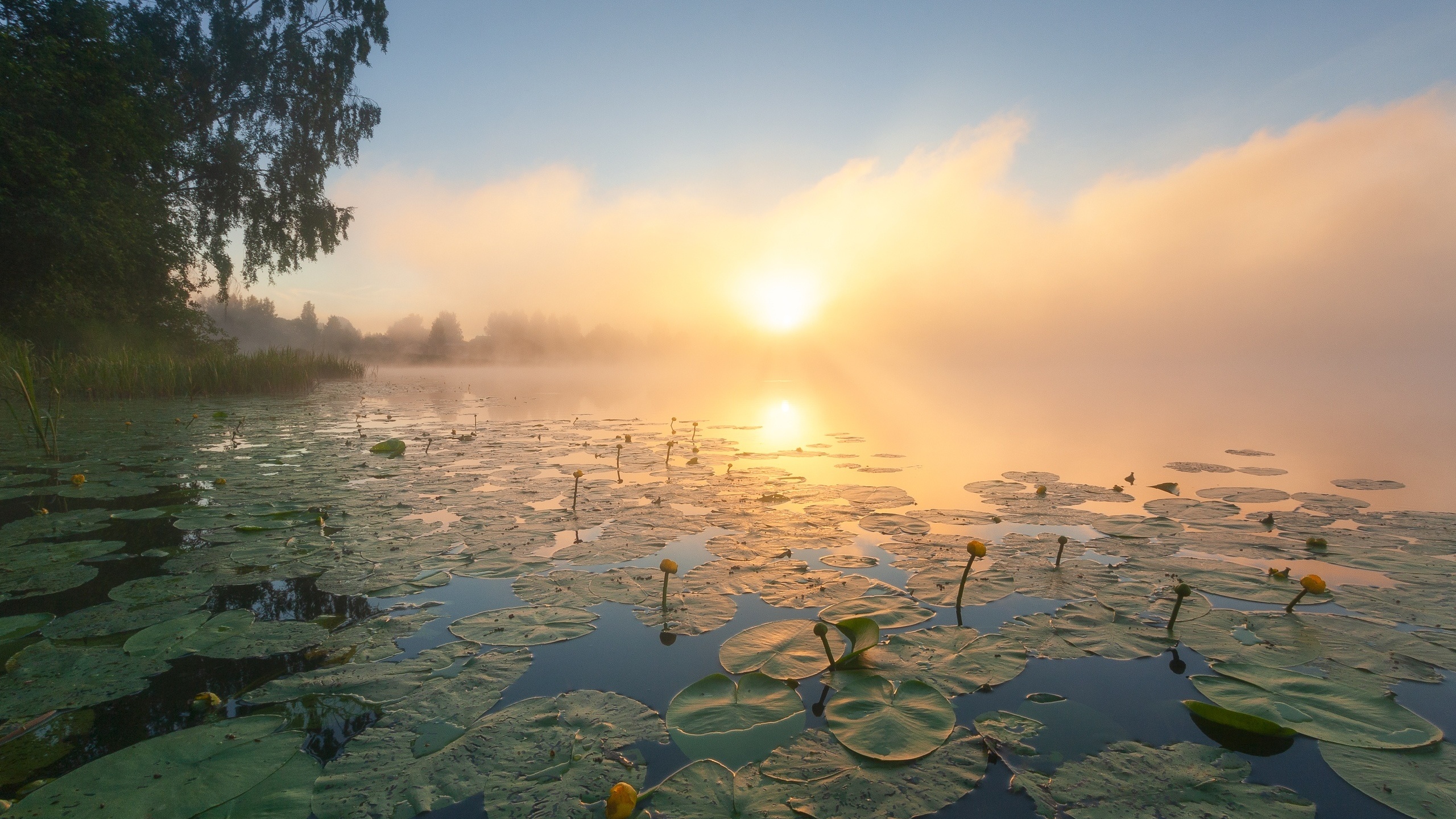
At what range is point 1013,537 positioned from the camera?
3.95 metres

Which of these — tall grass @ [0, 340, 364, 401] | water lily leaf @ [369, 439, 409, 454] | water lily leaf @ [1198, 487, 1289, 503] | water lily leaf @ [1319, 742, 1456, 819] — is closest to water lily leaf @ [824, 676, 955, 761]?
water lily leaf @ [1319, 742, 1456, 819]

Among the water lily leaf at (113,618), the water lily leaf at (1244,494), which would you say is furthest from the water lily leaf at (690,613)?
the water lily leaf at (1244,494)

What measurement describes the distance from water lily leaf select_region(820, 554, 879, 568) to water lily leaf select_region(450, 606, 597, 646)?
1559 millimetres

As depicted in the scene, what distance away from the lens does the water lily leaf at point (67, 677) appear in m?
1.88

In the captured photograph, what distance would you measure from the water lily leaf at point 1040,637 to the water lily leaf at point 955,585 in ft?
0.87

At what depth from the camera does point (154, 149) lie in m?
15.0

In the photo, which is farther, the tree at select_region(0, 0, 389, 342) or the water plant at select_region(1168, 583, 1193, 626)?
the tree at select_region(0, 0, 389, 342)

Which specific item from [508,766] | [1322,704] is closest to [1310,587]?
[1322,704]

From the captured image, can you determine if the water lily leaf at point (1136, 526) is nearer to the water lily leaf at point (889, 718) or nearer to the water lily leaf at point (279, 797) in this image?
the water lily leaf at point (889, 718)

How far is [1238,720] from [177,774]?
10.5 feet

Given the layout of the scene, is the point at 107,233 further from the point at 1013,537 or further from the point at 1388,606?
the point at 1388,606

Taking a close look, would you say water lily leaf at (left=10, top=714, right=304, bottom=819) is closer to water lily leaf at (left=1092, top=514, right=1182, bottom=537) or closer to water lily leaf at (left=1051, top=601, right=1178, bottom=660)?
water lily leaf at (left=1051, top=601, right=1178, bottom=660)

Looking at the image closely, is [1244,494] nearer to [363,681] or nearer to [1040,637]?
[1040,637]

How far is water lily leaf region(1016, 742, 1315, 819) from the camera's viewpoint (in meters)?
1.48
